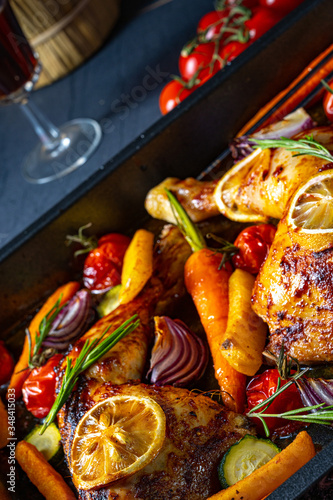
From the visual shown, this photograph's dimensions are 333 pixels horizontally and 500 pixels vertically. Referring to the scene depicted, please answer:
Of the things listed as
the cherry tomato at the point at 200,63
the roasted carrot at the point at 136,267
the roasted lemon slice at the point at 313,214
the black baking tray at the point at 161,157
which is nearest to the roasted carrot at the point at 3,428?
the black baking tray at the point at 161,157

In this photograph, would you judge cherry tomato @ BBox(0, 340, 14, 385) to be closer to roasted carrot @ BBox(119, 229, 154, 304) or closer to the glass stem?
roasted carrot @ BBox(119, 229, 154, 304)

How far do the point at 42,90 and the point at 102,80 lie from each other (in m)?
0.84

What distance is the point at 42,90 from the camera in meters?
5.84

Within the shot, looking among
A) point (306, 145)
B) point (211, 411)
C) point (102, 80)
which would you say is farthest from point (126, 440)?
point (102, 80)

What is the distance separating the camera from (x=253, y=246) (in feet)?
8.73

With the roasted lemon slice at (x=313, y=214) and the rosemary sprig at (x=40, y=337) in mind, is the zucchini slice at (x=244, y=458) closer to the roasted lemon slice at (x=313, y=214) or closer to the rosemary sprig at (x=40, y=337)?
the roasted lemon slice at (x=313, y=214)

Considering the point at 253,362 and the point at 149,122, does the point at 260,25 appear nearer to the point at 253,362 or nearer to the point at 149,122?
the point at 149,122

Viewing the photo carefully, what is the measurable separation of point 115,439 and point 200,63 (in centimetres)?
319

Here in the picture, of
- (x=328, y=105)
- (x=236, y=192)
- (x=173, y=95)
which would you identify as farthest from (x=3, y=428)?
(x=173, y=95)

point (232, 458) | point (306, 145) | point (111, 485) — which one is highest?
point (306, 145)

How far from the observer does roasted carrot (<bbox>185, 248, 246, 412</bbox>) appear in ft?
7.55

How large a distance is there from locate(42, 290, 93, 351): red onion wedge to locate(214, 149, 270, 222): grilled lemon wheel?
902mm

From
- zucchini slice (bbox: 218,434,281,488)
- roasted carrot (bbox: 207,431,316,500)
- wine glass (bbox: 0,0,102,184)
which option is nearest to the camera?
roasted carrot (bbox: 207,431,316,500)

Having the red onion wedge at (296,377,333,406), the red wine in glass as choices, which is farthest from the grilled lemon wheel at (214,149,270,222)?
the red wine in glass
